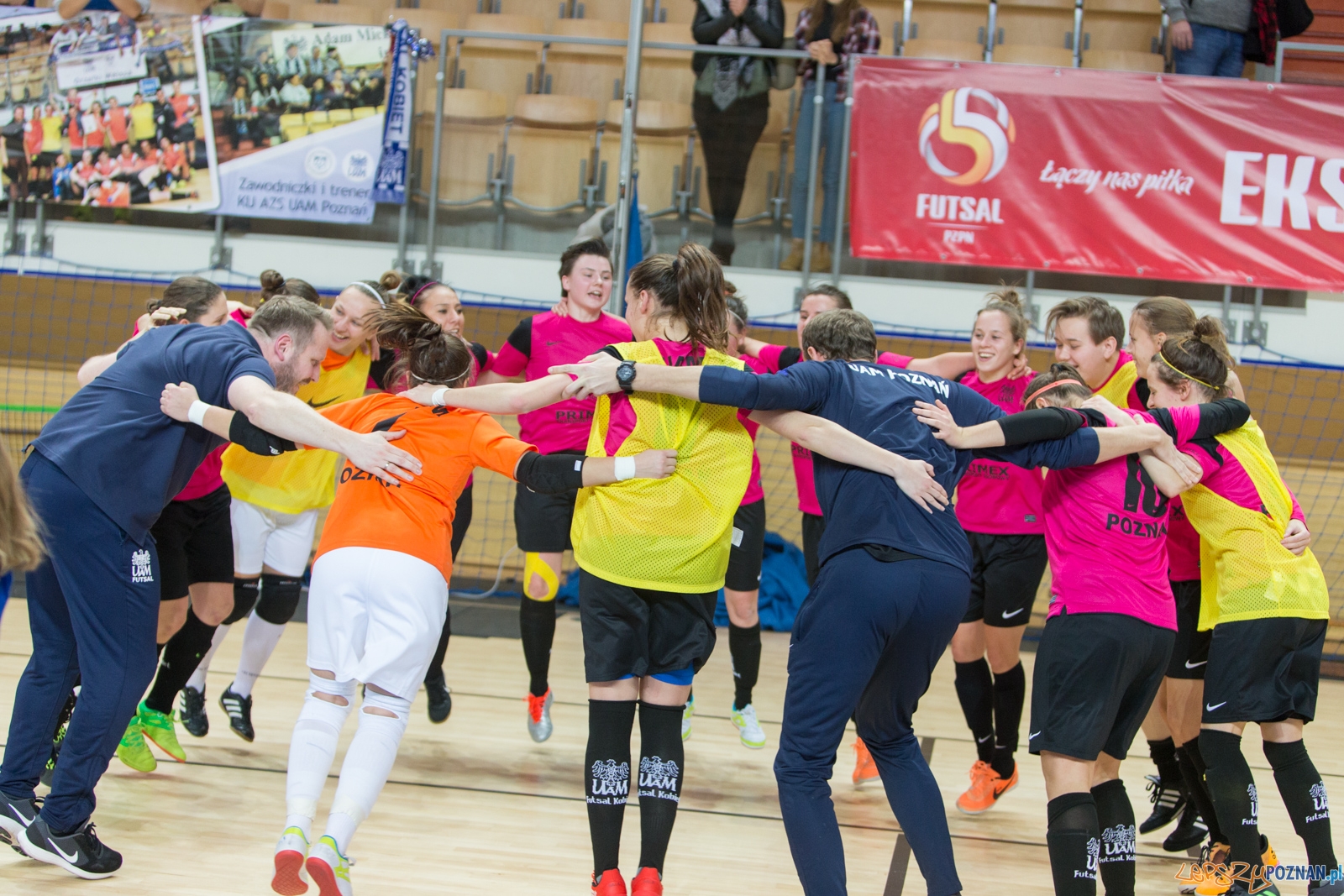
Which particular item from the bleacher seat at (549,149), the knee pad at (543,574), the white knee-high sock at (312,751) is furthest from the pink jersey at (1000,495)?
the bleacher seat at (549,149)

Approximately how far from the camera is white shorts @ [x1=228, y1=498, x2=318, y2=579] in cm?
477

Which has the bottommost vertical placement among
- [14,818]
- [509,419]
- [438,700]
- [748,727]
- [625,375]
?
[748,727]

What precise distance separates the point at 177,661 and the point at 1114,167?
6480 mm

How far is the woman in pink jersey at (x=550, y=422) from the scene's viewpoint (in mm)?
4828

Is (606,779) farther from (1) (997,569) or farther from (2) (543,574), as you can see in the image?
(1) (997,569)

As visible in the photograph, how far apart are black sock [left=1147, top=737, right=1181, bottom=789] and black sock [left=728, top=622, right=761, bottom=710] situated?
1702 millimetres

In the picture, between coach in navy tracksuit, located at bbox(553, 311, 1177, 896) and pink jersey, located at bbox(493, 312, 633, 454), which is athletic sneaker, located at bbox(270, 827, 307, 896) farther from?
pink jersey, located at bbox(493, 312, 633, 454)

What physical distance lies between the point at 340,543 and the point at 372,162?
569 centimetres

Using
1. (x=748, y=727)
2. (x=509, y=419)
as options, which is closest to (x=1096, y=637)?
(x=748, y=727)

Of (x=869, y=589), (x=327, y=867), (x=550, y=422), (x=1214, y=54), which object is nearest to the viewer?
(x=327, y=867)

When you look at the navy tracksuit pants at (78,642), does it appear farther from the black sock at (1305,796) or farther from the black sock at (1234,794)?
the black sock at (1305,796)

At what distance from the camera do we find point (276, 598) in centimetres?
481

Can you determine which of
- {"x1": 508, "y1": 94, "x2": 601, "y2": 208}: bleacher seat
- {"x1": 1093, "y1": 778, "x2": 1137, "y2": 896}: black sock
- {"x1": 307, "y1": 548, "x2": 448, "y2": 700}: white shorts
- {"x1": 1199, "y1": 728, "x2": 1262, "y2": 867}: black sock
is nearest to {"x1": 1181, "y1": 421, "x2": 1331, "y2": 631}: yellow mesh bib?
{"x1": 1199, "y1": 728, "x2": 1262, "y2": 867}: black sock

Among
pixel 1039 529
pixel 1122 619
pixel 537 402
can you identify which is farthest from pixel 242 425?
pixel 1039 529
